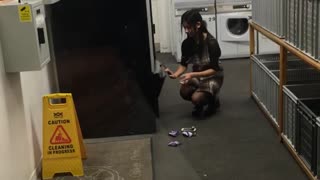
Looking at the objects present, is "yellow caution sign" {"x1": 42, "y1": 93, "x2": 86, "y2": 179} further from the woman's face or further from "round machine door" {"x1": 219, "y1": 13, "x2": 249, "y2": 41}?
"round machine door" {"x1": 219, "y1": 13, "x2": 249, "y2": 41}

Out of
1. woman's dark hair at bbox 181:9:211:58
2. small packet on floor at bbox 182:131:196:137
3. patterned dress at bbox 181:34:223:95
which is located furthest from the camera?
patterned dress at bbox 181:34:223:95

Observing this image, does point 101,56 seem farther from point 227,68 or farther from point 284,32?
point 227,68

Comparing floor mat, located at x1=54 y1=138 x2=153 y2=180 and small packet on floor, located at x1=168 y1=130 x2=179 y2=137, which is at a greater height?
small packet on floor, located at x1=168 y1=130 x2=179 y2=137

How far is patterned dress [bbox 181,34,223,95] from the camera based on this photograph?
4.01 metres

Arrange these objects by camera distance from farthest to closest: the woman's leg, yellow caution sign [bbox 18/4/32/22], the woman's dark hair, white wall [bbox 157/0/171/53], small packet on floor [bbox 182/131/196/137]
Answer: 1. white wall [bbox 157/0/171/53]
2. the woman's leg
3. the woman's dark hair
4. small packet on floor [bbox 182/131/196/137]
5. yellow caution sign [bbox 18/4/32/22]

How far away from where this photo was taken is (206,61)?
4.08 meters

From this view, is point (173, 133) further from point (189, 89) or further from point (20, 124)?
point (20, 124)

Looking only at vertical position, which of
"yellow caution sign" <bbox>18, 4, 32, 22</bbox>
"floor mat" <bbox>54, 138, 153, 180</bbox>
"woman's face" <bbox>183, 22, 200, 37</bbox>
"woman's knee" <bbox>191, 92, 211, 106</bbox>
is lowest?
"floor mat" <bbox>54, 138, 153, 180</bbox>

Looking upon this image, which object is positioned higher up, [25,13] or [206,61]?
[25,13]

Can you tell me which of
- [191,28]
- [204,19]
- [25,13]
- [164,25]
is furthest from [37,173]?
[164,25]

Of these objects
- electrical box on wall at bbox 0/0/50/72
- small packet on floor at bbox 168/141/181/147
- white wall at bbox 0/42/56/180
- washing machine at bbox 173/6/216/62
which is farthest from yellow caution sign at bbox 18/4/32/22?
washing machine at bbox 173/6/216/62

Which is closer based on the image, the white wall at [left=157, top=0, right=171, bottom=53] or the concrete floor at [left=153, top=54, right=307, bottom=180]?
the concrete floor at [left=153, top=54, right=307, bottom=180]

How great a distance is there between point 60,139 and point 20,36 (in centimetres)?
78

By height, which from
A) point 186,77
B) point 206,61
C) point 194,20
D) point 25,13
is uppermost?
point 25,13
